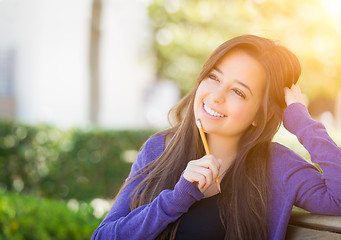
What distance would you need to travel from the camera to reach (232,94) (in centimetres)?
209

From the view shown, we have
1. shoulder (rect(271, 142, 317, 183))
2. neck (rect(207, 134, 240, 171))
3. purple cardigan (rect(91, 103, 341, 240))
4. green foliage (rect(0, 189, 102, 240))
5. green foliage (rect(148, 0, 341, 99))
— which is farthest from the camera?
green foliage (rect(148, 0, 341, 99))

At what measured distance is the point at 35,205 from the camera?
4.13 meters

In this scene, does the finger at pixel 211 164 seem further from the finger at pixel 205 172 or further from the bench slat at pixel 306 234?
the bench slat at pixel 306 234

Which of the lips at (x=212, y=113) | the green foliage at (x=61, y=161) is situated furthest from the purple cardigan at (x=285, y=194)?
the green foliage at (x=61, y=161)

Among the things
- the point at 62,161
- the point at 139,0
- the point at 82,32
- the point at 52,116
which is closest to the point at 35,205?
the point at 62,161

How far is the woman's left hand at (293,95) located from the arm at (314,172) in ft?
0.09

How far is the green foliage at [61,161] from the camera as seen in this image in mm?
7176

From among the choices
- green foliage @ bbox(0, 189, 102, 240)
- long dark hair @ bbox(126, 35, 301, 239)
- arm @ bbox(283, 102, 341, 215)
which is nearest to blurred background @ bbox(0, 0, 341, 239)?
green foliage @ bbox(0, 189, 102, 240)

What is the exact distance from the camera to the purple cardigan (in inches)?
74.8

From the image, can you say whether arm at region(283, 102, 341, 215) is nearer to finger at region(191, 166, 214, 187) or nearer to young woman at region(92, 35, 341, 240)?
young woman at region(92, 35, 341, 240)

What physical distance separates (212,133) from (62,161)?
533 cm

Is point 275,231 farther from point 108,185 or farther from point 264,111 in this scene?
point 108,185

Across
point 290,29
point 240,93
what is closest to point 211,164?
point 240,93

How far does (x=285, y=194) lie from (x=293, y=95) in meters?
0.42
